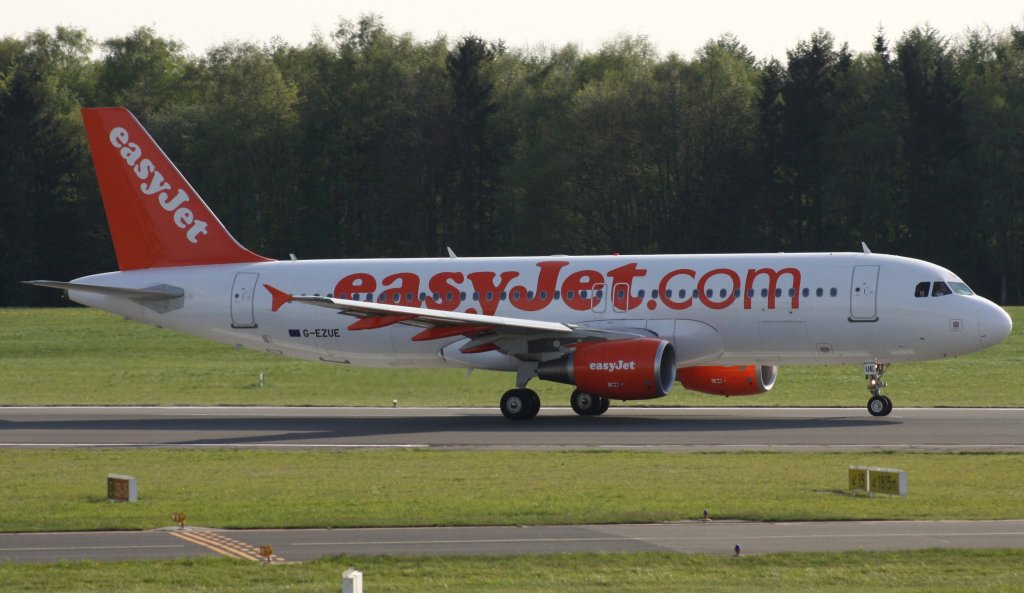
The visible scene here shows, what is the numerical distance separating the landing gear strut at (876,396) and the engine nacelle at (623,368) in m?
5.25

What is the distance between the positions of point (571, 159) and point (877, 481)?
72403mm

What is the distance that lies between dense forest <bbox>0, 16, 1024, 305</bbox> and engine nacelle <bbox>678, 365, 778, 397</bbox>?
5197cm

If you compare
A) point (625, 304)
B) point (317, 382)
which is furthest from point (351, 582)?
point (317, 382)

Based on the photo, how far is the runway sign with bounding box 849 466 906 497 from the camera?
2269 cm

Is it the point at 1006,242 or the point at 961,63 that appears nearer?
the point at 1006,242

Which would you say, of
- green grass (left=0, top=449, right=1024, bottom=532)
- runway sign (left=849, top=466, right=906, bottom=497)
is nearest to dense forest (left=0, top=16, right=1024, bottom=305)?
green grass (left=0, top=449, right=1024, bottom=532)

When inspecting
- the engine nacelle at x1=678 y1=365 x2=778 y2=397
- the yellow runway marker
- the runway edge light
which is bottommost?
the yellow runway marker

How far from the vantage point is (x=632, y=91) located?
95.3 m

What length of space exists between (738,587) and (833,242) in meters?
77.5

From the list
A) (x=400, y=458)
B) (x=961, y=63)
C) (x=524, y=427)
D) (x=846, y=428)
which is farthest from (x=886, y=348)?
(x=961, y=63)

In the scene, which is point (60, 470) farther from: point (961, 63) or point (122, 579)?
point (961, 63)

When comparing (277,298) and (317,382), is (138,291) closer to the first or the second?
(277,298)

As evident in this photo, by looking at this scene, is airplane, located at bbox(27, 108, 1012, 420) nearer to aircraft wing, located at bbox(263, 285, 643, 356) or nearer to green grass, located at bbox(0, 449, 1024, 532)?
aircraft wing, located at bbox(263, 285, 643, 356)

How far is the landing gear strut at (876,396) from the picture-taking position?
124 ft
